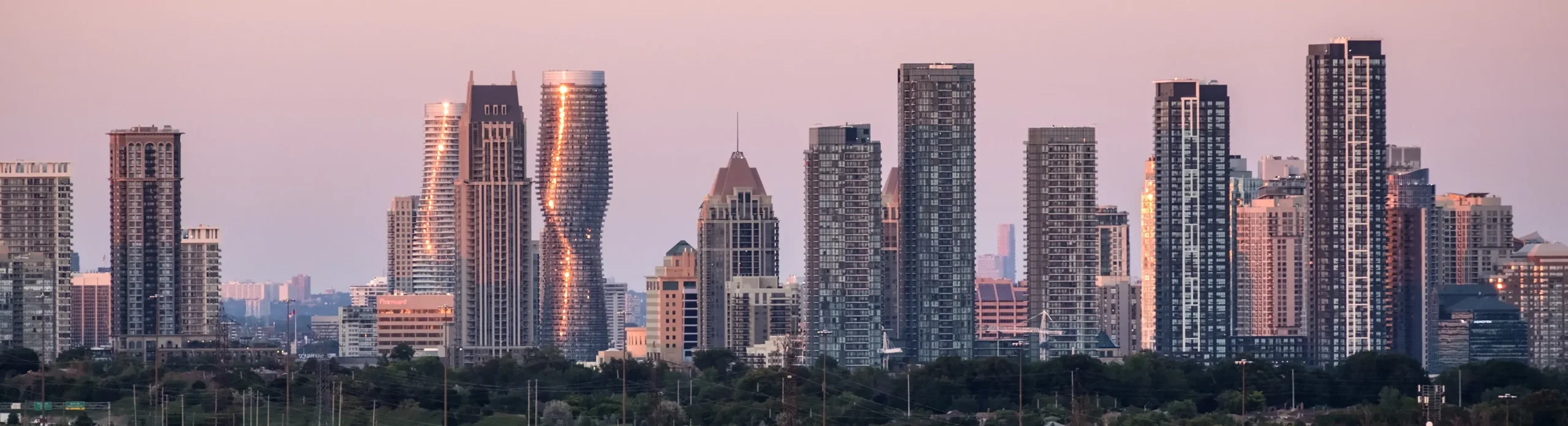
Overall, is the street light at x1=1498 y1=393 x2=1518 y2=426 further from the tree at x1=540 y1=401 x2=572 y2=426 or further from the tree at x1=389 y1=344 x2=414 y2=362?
the tree at x1=389 y1=344 x2=414 y2=362

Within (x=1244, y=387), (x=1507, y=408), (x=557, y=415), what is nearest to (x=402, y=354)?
(x=557, y=415)

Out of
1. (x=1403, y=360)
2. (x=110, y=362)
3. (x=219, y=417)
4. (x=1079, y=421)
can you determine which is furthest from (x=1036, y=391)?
(x=110, y=362)

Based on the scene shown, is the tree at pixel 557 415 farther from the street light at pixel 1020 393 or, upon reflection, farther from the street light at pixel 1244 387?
the street light at pixel 1244 387

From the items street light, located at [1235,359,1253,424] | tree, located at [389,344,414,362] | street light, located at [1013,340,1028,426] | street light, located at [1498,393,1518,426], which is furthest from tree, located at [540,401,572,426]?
tree, located at [389,344,414,362]

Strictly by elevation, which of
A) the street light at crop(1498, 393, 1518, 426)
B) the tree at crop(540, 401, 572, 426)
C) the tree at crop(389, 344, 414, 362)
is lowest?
the tree at crop(389, 344, 414, 362)

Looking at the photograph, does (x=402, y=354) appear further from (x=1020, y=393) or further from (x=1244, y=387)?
(x=1244, y=387)

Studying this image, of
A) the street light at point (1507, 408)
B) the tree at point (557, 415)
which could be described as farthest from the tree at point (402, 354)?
the street light at point (1507, 408)
